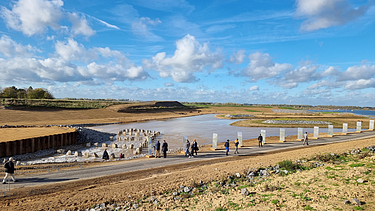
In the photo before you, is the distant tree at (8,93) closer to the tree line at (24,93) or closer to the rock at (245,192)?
the tree line at (24,93)

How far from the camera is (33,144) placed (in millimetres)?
25016

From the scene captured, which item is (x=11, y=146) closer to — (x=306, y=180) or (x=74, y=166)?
(x=74, y=166)

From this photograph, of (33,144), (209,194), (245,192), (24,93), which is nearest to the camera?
(245,192)

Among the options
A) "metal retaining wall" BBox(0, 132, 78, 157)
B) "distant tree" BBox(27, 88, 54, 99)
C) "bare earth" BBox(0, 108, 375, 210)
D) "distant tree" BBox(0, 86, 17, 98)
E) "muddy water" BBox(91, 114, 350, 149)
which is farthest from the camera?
"distant tree" BBox(27, 88, 54, 99)

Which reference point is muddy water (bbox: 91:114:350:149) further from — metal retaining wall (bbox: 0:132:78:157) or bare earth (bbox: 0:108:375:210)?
bare earth (bbox: 0:108:375:210)

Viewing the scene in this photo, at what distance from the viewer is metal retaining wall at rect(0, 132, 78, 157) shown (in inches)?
877

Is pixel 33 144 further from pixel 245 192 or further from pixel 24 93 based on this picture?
pixel 24 93

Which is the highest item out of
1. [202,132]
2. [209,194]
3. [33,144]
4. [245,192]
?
[245,192]

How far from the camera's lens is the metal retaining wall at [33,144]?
22.3m

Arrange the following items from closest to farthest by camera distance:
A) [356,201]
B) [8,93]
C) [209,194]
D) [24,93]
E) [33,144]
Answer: [356,201]
[209,194]
[33,144]
[8,93]
[24,93]

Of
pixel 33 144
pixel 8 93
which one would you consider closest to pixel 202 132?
pixel 33 144

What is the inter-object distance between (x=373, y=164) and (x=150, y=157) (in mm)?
18921

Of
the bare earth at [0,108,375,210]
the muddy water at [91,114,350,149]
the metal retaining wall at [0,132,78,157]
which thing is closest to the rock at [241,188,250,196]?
the bare earth at [0,108,375,210]

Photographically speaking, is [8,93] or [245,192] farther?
[8,93]
